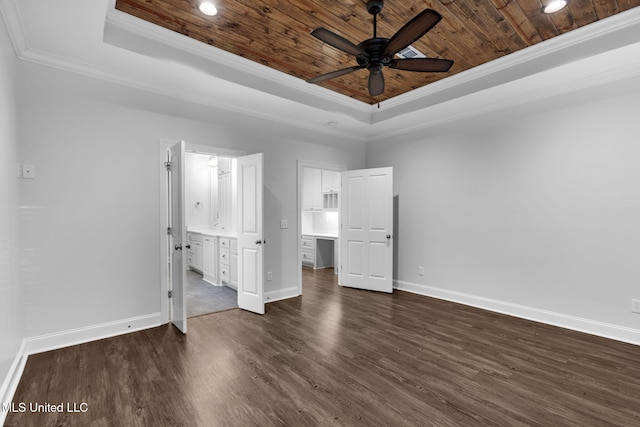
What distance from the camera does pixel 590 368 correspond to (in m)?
2.69

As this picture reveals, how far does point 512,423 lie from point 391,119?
403cm

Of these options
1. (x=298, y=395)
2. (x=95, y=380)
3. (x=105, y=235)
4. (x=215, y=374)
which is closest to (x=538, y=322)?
(x=298, y=395)

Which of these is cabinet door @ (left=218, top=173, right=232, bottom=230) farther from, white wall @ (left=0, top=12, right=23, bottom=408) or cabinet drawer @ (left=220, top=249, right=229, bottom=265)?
white wall @ (left=0, top=12, right=23, bottom=408)

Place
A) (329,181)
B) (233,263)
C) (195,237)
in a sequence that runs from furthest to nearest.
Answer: (329,181), (195,237), (233,263)

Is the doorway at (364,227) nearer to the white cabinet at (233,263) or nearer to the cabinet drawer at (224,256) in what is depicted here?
the white cabinet at (233,263)

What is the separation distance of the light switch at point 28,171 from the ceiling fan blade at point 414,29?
336 centimetres

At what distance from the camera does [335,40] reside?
2.21 metres

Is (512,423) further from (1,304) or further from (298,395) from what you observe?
(1,304)

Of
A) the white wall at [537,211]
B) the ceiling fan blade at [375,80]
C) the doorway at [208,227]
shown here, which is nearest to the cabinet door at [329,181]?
the doorway at [208,227]

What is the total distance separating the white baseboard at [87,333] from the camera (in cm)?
289

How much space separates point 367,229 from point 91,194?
12.8 feet

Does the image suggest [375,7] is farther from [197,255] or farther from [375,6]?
[197,255]

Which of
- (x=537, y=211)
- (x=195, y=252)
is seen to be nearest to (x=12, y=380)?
(x=195, y=252)

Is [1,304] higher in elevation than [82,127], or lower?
lower
